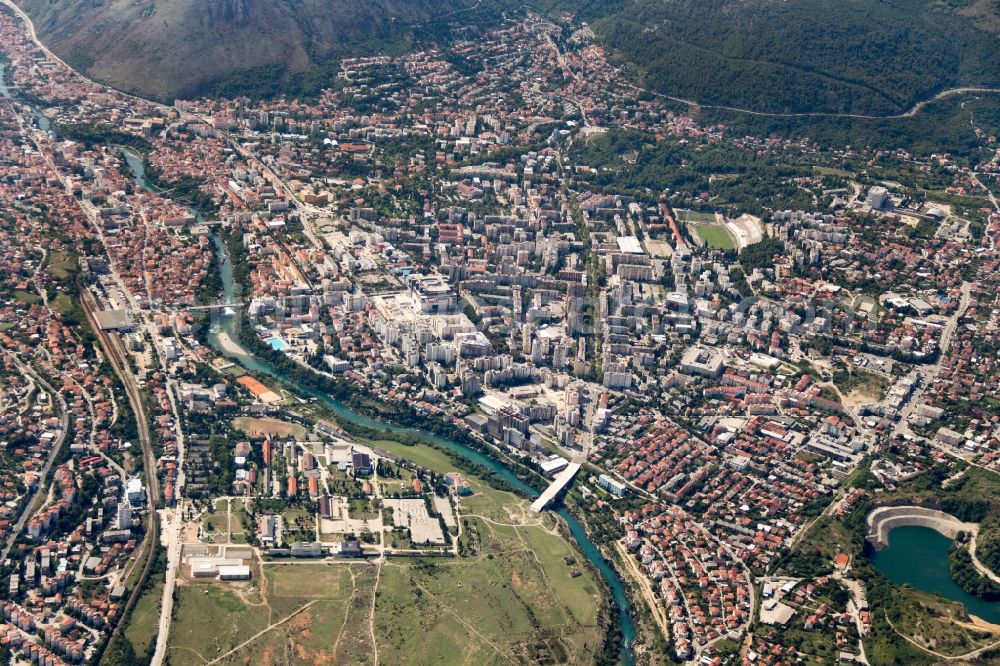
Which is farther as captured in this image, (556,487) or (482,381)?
(482,381)

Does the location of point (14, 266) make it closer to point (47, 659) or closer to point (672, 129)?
point (47, 659)

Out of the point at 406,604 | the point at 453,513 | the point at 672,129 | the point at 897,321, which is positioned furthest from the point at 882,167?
the point at 406,604

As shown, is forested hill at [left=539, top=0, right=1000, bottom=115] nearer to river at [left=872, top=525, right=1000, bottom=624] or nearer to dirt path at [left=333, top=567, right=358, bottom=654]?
river at [left=872, top=525, right=1000, bottom=624]

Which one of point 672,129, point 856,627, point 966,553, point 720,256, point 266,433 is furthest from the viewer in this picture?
point 672,129

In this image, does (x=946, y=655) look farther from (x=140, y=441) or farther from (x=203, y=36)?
(x=203, y=36)

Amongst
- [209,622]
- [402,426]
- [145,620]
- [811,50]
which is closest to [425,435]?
[402,426]

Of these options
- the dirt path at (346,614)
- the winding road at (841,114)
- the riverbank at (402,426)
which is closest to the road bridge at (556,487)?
the riverbank at (402,426)
